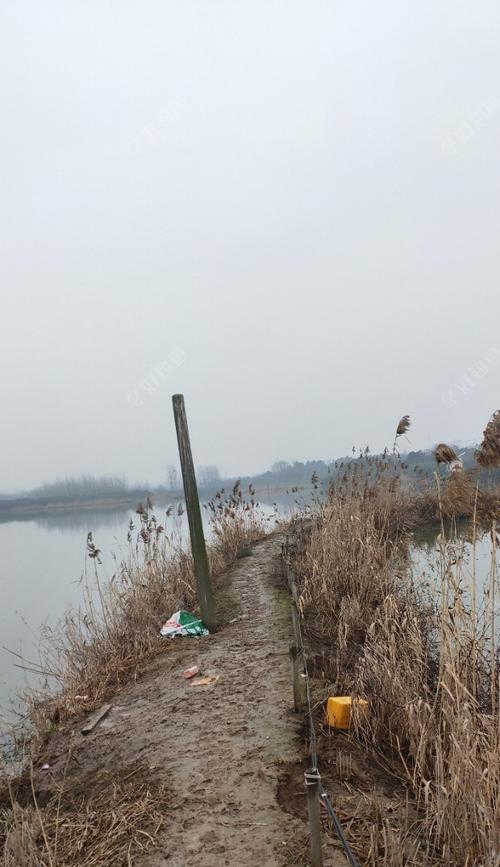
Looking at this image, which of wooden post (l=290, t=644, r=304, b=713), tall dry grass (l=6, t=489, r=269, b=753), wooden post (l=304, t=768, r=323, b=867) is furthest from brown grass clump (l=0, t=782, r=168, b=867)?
tall dry grass (l=6, t=489, r=269, b=753)

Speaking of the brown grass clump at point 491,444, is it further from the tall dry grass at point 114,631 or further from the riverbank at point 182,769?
the tall dry grass at point 114,631

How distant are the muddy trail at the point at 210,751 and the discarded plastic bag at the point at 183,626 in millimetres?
134

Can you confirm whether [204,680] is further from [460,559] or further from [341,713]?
[460,559]

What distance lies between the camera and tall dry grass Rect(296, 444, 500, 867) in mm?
2186

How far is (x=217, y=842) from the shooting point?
246 centimetres

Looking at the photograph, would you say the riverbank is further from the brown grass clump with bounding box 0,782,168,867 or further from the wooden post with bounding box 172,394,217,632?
the wooden post with bounding box 172,394,217,632

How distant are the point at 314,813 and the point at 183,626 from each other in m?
4.08

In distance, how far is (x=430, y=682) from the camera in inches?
161

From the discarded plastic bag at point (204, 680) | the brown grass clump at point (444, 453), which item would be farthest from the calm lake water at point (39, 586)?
the discarded plastic bag at point (204, 680)

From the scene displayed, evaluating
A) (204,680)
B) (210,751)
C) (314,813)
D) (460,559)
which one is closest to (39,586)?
(204,680)

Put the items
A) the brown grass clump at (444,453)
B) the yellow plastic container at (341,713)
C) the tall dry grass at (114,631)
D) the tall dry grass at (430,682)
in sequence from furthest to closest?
the tall dry grass at (114,631) → the yellow plastic container at (341,713) → the brown grass clump at (444,453) → the tall dry grass at (430,682)

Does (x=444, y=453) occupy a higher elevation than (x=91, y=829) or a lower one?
higher

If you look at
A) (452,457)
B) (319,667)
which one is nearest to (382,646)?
(319,667)

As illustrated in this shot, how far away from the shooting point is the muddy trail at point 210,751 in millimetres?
2469
